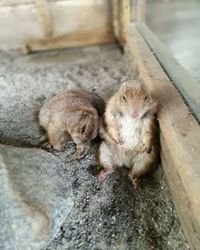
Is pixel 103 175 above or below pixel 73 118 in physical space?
below

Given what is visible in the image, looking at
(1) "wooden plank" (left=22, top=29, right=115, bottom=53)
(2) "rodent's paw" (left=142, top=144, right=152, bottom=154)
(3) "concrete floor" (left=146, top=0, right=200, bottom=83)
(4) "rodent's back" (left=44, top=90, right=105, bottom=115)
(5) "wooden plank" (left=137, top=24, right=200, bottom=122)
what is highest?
(5) "wooden plank" (left=137, top=24, right=200, bottom=122)

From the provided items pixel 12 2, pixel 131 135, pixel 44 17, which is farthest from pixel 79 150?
pixel 12 2

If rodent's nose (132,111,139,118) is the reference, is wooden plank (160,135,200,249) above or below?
below

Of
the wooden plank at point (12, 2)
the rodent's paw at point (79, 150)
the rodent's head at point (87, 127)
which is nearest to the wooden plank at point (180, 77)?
the rodent's head at point (87, 127)

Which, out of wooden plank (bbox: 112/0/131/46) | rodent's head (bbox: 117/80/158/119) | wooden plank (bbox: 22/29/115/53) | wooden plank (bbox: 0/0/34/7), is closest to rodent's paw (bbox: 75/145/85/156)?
rodent's head (bbox: 117/80/158/119)

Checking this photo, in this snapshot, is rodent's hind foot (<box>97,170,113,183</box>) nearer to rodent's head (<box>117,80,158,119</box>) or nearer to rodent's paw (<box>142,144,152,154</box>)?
rodent's paw (<box>142,144,152,154</box>)

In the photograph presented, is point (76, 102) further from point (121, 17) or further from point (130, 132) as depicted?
point (121, 17)
